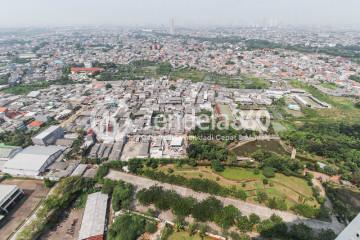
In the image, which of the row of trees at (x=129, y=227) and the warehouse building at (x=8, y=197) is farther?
the warehouse building at (x=8, y=197)

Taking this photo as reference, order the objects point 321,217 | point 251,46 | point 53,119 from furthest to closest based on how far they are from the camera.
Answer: point 251,46 → point 53,119 → point 321,217

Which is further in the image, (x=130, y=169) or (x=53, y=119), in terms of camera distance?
(x=53, y=119)

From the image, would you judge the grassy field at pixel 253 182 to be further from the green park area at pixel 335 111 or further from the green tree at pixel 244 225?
the green park area at pixel 335 111

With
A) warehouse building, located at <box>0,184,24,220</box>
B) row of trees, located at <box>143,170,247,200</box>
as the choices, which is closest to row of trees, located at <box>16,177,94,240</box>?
warehouse building, located at <box>0,184,24,220</box>

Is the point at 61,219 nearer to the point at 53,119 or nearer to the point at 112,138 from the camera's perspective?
the point at 112,138

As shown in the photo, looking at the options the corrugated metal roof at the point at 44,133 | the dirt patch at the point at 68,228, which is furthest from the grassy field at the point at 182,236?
the corrugated metal roof at the point at 44,133

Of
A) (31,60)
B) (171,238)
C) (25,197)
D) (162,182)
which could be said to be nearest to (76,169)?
(25,197)

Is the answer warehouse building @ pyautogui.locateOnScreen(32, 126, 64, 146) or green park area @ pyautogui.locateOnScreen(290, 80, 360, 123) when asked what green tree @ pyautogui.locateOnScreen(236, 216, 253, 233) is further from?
green park area @ pyautogui.locateOnScreen(290, 80, 360, 123)
